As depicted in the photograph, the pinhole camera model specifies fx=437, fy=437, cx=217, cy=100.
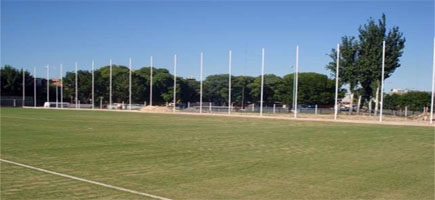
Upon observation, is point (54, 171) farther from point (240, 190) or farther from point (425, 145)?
point (425, 145)

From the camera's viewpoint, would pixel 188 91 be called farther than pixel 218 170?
Yes

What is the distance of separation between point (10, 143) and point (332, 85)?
83.8 metres

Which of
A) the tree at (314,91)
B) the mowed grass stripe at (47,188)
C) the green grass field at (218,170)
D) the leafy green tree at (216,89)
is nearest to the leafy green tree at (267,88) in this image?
the leafy green tree at (216,89)

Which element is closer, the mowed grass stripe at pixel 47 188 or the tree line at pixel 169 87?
the mowed grass stripe at pixel 47 188

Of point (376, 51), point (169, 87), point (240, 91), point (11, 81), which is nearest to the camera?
point (376, 51)

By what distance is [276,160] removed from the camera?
528 inches

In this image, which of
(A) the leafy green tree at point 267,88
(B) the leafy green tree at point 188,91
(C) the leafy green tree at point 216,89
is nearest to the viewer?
(A) the leafy green tree at point 267,88

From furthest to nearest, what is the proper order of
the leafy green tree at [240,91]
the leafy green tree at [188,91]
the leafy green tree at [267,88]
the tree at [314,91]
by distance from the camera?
the leafy green tree at [188,91], the leafy green tree at [240,91], the leafy green tree at [267,88], the tree at [314,91]

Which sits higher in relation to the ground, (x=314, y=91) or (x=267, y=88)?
(x=267, y=88)

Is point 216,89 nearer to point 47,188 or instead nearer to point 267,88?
point 267,88

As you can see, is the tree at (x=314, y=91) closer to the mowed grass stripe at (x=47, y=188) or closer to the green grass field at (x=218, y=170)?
the green grass field at (x=218, y=170)

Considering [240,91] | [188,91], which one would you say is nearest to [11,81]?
[188,91]

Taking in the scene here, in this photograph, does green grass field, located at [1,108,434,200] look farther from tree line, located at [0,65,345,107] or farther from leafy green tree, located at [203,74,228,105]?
leafy green tree, located at [203,74,228,105]

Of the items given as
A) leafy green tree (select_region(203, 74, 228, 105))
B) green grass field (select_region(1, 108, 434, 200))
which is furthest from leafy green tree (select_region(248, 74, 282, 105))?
green grass field (select_region(1, 108, 434, 200))
